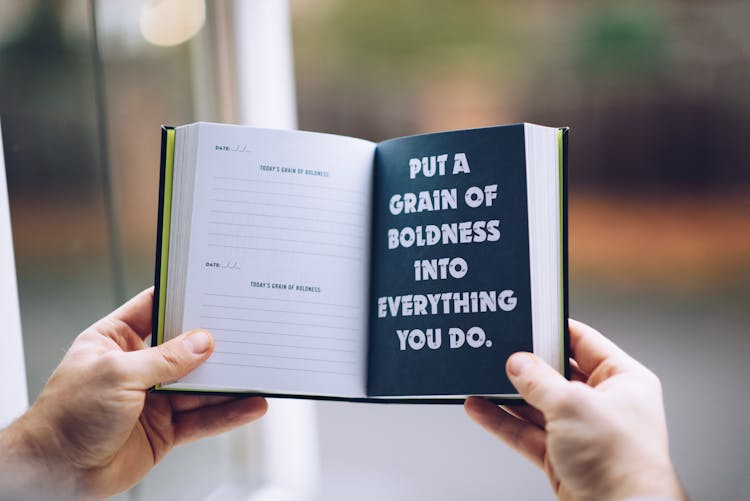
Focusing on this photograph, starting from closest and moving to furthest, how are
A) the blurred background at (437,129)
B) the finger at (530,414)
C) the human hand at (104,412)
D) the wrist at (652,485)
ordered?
1. the wrist at (652,485)
2. the human hand at (104,412)
3. the finger at (530,414)
4. the blurred background at (437,129)

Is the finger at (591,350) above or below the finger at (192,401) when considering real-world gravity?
above

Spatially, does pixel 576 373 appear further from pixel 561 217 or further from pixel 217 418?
pixel 217 418

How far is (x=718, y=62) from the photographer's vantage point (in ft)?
11.0

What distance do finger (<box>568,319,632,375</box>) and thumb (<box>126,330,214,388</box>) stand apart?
1.51 ft

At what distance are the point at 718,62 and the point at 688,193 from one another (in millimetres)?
665

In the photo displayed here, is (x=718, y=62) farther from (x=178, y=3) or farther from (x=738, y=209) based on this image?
(x=178, y=3)

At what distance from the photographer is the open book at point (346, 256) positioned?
0.82 metres

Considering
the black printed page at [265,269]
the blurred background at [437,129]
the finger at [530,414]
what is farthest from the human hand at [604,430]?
the blurred background at [437,129]

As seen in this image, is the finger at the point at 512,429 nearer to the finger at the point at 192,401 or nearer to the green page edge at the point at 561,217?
the green page edge at the point at 561,217

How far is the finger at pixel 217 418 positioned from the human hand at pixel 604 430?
15.2 inches

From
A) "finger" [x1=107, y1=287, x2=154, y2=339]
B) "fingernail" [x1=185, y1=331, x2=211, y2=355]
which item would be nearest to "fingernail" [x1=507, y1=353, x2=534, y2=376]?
"fingernail" [x1=185, y1=331, x2=211, y2=355]

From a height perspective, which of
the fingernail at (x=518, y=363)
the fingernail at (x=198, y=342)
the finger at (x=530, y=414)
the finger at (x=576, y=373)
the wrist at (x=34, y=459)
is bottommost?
the wrist at (x=34, y=459)

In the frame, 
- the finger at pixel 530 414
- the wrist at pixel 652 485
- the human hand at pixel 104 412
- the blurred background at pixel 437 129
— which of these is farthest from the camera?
the blurred background at pixel 437 129

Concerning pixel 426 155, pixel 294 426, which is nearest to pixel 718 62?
pixel 294 426
